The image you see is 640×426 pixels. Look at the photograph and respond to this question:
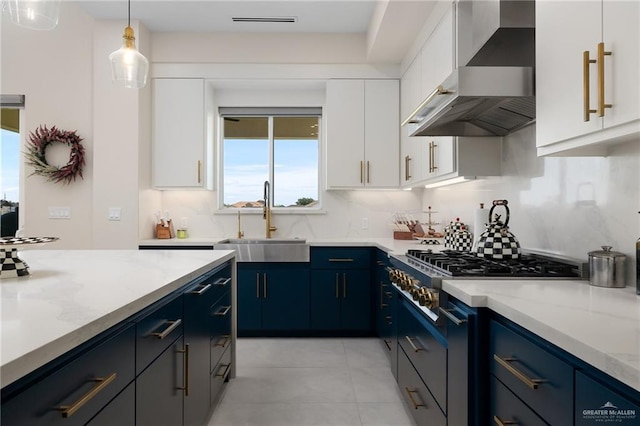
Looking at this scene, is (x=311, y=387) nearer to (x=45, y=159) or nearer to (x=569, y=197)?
(x=569, y=197)

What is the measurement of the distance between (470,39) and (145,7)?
2.83 metres

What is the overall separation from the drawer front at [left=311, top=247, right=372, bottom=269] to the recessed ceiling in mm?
2132

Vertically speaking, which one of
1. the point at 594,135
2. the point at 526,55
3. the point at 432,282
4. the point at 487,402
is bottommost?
the point at 487,402

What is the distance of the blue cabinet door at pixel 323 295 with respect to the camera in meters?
3.78

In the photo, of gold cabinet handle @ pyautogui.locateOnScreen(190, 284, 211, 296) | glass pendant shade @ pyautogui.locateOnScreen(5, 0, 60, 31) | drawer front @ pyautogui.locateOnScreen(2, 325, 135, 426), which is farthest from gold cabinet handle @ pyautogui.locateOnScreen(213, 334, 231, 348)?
glass pendant shade @ pyautogui.locateOnScreen(5, 0, 60, 31)

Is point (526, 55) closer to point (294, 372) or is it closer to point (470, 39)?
point (470, 39)

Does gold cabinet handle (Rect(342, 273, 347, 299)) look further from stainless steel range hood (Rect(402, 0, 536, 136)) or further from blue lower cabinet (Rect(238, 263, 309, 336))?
stainless steel range hood (Rect(402, 0, 536, 136))

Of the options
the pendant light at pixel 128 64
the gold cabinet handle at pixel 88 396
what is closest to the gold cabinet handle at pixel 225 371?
the gold cabinet handle at pixel 88 396

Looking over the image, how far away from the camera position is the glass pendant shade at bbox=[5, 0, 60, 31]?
1747 mm

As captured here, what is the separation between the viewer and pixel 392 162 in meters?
4.04

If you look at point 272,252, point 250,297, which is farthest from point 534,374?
point 250,297

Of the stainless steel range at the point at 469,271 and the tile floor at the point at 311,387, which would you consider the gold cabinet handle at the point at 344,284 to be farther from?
the stainless steel range at the point at 469,271

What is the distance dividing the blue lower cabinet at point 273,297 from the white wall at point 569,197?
5.87 ft

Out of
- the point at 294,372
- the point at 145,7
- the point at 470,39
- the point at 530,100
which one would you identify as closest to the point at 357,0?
the point at 470,39
